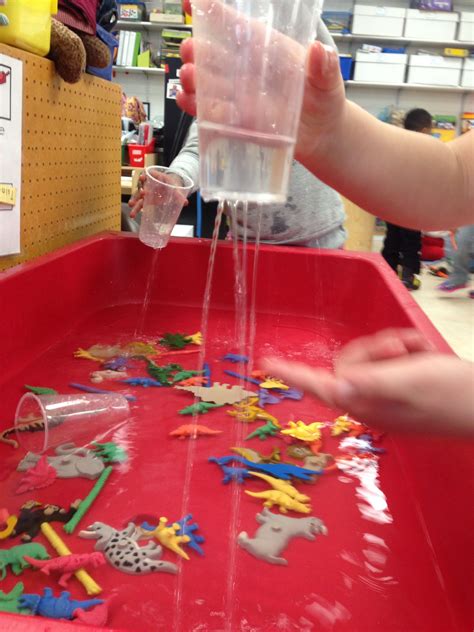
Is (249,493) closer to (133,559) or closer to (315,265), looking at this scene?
(133,559)

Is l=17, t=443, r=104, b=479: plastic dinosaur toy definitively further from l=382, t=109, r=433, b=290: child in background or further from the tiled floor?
l=382, t=109, r=433, b=290: child in background

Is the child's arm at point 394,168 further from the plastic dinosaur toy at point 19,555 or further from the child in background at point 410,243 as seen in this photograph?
the child in background at point 410,243

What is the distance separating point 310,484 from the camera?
61cm

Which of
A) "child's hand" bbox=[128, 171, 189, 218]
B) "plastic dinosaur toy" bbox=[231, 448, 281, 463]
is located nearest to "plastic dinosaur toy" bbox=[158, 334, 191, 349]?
"child's hand" bbox=[128, 171, 189, 218]

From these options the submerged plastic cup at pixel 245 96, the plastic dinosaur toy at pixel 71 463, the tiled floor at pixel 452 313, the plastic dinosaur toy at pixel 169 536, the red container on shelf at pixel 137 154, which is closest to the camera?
the submerged plastic cup at pixel 245 96

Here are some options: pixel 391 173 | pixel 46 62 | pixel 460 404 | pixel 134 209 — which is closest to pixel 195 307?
pixel 134 209

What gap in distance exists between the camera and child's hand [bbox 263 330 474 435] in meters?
0.26

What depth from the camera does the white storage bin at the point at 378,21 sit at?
4.18m

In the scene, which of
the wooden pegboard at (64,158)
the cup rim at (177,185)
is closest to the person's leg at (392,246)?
the wooden pegboard at (64,158)

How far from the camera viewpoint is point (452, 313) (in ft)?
8.62

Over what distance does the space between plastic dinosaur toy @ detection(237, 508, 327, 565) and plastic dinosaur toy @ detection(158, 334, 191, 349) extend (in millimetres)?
456

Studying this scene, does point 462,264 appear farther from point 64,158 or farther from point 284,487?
point 284,487

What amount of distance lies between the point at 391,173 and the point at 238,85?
305mm

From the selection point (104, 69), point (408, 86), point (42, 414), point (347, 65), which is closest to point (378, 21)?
point (347, 65)
